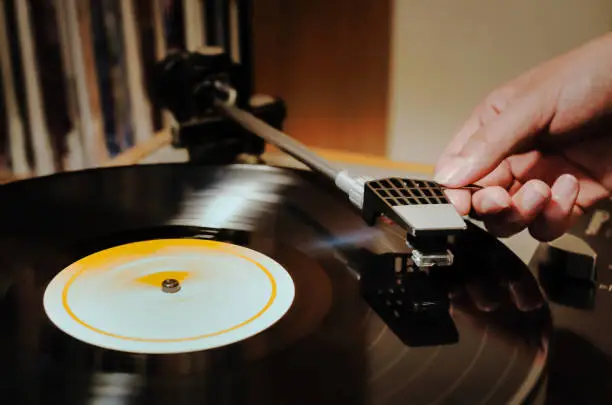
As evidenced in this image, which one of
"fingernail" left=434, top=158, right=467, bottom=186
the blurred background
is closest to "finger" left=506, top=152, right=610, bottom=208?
"fingernail" left=434, top=158, right=467, bottom=186

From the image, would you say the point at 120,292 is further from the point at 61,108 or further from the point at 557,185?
the point at 61,108

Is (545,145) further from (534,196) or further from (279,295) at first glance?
(279,295)

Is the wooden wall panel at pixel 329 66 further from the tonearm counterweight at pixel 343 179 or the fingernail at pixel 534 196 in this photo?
the fingernail at pixel 534 196

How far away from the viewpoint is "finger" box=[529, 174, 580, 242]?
657 mm

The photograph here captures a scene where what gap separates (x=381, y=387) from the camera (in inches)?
17.8

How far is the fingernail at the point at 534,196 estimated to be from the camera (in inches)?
25.2

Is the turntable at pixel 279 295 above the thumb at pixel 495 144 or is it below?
below

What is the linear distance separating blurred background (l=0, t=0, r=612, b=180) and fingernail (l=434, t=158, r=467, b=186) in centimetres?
59

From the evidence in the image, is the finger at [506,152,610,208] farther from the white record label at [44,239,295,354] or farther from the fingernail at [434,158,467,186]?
the white record label at [44,239,295,354]

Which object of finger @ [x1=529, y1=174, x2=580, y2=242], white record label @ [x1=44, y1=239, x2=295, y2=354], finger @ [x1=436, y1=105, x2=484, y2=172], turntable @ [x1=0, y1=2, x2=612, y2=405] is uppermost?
finger @ [x1=436, y1=105, x2=484, y2=172]

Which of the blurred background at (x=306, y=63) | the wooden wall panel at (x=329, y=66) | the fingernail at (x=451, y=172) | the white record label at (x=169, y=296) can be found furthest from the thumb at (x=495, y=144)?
the wooden wall panel at (x=329, y=66)

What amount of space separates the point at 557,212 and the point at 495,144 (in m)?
0.11

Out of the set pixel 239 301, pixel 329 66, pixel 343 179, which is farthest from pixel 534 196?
pixel 329 66

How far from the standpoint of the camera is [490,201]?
2.06 feet
